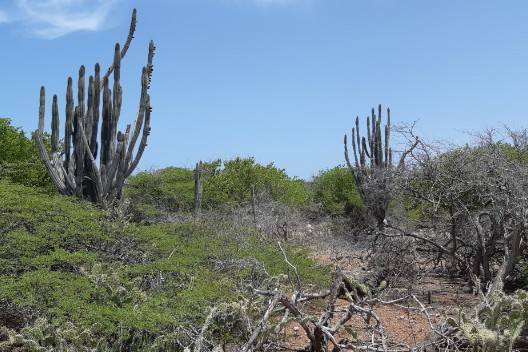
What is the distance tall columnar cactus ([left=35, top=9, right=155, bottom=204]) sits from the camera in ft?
41.4

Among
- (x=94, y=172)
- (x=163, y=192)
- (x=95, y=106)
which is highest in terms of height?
(x=95, y=106)

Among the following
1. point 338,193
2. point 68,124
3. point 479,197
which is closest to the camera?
point 479,197

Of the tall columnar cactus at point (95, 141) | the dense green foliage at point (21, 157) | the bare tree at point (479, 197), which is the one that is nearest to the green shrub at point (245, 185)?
the dense green foliage at point (21, 157)

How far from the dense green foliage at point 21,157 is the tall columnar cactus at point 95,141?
5.13 feet

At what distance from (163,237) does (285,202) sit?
15.0 m

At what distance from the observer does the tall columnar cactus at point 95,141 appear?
496 inches

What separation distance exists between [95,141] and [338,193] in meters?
14.1

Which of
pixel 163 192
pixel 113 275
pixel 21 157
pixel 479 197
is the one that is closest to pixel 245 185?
pixel 163 192

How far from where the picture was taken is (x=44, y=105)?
13.4 m

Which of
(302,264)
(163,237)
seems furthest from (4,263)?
(302,264)

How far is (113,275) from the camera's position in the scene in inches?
241

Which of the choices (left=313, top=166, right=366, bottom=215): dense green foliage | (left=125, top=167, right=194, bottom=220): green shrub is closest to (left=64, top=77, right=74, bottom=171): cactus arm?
(left=125, top=167, right=194, bottom=220): green shrub

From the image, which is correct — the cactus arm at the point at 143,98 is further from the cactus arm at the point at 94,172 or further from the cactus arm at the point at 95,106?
the cactus arm at the point at 94,172

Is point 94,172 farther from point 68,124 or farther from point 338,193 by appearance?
point 338,193
